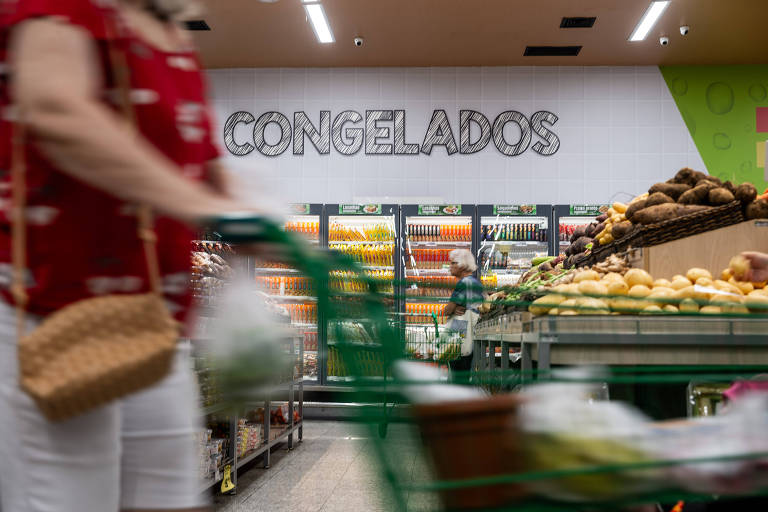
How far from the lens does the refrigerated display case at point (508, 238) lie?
26.7 ft

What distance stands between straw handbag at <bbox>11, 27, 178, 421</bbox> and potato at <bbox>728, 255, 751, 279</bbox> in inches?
94.9

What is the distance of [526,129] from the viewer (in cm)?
910

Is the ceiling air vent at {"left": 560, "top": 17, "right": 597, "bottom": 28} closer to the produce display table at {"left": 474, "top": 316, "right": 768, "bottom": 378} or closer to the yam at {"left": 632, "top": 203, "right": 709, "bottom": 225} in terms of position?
the yam at {"left": 632, "top": 203, "right": 709, "bottom": 225}

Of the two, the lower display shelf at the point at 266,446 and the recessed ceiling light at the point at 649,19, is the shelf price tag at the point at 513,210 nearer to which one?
the recessed ceiling light at the point at 649,19

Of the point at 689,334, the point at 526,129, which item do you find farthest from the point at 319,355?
the point at 689,334

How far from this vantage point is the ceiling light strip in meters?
7.49

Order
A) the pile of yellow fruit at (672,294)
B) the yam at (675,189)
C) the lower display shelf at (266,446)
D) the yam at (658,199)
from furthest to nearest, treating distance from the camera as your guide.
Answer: the lower display shelf at (266,446) → the yam at (675,189) → the yam at (658,199) → the pile of yellow fruit at (672,294)

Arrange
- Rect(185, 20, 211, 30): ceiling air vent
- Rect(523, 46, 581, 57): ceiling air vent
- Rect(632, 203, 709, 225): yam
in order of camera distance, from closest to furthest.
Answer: Rect(632, 203, 709, 225): yam → Rect(185, 20, 211, 30): ceiling air vent → Rect(523, 46, 581, 57): ceiling air vent

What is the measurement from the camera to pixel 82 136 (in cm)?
81

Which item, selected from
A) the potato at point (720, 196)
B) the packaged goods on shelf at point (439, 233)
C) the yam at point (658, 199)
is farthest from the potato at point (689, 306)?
the packaged goods on shelf at point (439, 233)

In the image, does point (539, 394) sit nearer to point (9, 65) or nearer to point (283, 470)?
point (9, 65)

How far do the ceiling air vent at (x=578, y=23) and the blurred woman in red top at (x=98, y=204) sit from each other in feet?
24.9

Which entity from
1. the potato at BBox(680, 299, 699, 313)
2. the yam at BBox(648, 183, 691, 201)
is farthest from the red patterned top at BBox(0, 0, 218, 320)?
the yam at BBox(648, 183, 691, 201)

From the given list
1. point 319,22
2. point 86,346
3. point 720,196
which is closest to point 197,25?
point 319,22
